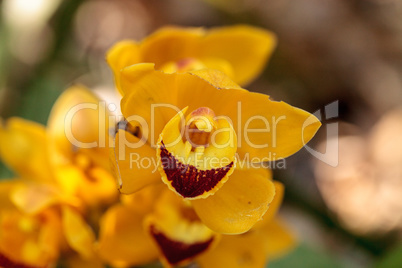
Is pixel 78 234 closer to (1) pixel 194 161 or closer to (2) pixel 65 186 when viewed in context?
(2) pixel 65 186

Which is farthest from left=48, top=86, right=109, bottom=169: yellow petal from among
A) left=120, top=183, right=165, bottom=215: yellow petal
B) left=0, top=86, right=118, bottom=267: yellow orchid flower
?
left=120, top=183, right=165, bottom=215: yellow petal

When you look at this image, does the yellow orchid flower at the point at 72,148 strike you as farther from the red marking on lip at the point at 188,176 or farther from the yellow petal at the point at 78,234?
the red marking on lip at the point at 188,176

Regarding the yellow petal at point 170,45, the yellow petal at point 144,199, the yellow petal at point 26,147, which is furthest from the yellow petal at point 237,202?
the yellow petal at point 26,147

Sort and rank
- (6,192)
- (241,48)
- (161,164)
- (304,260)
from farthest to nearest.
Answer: (304,260), (241,48), (6,192), (161,164)

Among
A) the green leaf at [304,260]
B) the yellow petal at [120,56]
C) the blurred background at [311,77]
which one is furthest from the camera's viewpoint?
the blurred background at [311,77]

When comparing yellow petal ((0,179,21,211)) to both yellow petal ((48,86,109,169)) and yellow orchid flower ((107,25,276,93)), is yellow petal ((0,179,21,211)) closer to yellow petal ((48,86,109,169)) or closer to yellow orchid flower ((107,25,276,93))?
yellow petal ((48,86,109,169))

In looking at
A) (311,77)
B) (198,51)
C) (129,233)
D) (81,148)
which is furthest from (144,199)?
(311,77)

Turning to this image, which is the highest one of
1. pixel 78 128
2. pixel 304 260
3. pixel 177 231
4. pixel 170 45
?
pixel 170 45

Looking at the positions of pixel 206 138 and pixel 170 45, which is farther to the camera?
pixel 170 45
